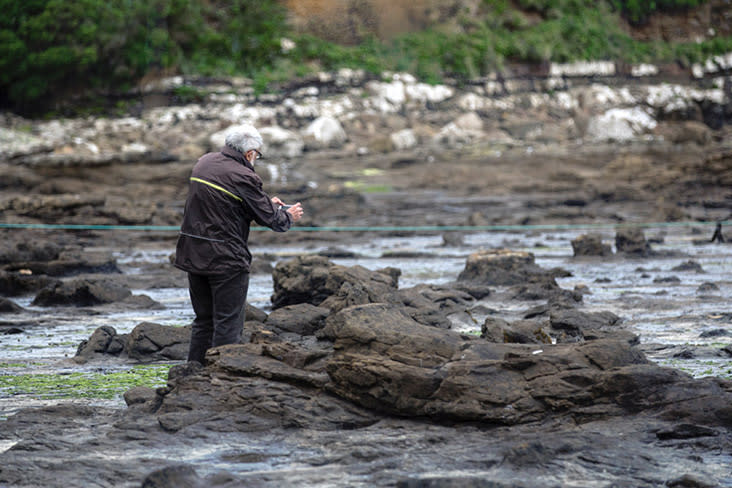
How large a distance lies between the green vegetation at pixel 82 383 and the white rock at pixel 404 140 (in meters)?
27.5

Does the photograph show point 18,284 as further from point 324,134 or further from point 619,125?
point 619,125

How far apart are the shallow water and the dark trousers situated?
826mm

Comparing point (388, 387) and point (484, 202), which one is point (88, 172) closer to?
point (484, 202)

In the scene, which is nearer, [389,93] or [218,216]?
[218,216]

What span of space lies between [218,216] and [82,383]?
6.06 feet

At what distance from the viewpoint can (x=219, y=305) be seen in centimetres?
632

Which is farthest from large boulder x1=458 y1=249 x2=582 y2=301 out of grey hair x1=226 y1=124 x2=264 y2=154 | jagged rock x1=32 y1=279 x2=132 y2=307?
grey hair x1=226 y1=124 x2=264 y2=154

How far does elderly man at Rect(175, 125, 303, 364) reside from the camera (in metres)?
6.23

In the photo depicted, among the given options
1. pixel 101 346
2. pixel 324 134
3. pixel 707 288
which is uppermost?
pixel 324 134

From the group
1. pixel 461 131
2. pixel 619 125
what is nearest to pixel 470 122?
pixel 461 131

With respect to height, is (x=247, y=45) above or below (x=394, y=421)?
above

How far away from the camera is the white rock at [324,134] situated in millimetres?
33938

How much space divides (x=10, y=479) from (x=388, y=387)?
2.16 metres

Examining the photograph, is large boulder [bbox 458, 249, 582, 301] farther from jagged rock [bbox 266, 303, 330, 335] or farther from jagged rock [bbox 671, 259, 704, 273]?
jagged rock [bbox 266, 303, 330, 335]
